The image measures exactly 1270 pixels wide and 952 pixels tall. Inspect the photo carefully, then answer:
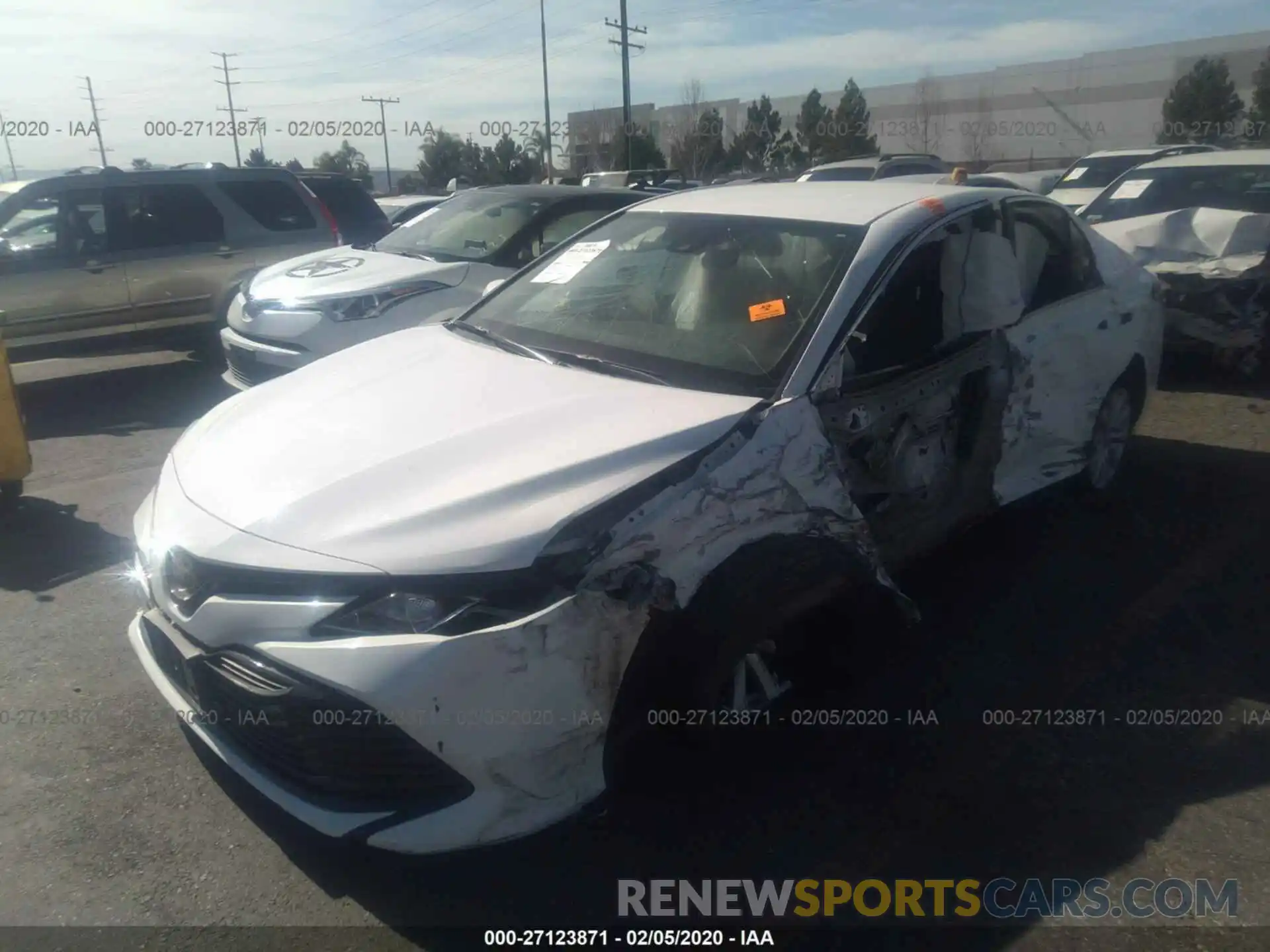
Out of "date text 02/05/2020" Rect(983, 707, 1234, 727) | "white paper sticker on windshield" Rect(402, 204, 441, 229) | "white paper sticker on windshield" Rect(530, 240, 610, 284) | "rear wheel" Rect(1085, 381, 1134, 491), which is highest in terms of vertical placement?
"white paper sticker on windshield" Rect(402, 204, 441, 229)

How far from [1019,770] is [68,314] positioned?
8.06 meters

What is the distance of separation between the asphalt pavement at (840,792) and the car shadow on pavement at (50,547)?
0.03 m

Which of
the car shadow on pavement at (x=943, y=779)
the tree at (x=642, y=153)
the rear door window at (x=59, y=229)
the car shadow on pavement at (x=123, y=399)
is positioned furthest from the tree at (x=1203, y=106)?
the car shadow on pavement at (x=943, y=779)

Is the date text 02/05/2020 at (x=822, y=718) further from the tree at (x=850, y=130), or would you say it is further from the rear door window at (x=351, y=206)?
the tree at (x=850, y=130)

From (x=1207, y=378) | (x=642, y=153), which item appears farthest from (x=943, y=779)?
(x=642, y=153)

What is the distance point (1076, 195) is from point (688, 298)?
1257 centimetres

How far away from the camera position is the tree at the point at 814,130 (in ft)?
145

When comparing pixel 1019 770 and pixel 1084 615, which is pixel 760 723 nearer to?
pixel 1019 770

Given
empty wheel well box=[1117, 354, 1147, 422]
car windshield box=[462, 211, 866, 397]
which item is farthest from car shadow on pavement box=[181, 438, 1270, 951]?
empty wheel well box=[1117, 354, 1147, 422]

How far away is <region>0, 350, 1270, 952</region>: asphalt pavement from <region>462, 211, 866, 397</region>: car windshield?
2.99 feet

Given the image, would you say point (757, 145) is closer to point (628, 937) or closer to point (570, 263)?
point (570, 263)

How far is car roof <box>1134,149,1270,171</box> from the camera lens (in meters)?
9.32

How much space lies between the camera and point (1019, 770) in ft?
10.3

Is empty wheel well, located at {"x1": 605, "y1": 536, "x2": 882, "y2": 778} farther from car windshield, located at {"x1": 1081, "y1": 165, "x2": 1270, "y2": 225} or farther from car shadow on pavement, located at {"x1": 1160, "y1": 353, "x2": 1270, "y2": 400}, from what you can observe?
car windshield, located at {"x1": 1081, "y1": 165, "x2": 1270, "y2": 225}
